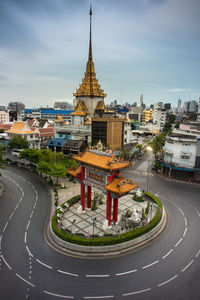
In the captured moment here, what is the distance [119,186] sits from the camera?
2602 centimetres

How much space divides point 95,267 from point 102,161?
12979 millimetres

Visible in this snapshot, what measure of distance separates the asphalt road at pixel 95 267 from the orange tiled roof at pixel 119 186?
755 centimetres

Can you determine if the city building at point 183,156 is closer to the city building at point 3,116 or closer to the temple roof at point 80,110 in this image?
the temple roof at point 80,110

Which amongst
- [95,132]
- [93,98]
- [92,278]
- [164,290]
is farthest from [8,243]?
[93,98]

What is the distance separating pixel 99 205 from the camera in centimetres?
3656

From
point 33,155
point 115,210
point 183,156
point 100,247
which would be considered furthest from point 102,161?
point 183,156

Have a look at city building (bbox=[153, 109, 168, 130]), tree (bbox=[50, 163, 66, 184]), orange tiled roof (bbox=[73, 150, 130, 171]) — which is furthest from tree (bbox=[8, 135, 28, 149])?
city building (bbox=[153, 109, 168, 130])

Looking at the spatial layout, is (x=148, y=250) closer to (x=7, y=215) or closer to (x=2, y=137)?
(x=7, y=215)

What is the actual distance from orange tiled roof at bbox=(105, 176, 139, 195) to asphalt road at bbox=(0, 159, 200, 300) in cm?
755

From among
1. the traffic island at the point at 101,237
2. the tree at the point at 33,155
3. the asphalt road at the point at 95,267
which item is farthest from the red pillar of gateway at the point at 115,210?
the tree at the point at 33,155

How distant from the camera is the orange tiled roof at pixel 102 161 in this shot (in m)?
26.9

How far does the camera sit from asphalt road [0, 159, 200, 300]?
61.6 feet

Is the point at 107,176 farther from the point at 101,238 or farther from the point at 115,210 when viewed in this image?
the point at 101,238

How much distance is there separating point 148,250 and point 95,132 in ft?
173
